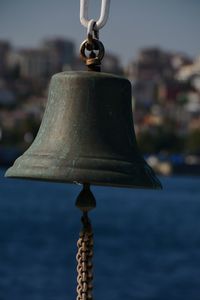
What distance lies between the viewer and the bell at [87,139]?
93.1 inches

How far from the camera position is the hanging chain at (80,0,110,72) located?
2.36 metres

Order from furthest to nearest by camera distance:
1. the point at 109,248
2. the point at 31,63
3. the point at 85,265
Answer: the point at 31,63
the point at 109,248
the point at 85,265

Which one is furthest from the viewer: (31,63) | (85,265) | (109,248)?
(31,63)

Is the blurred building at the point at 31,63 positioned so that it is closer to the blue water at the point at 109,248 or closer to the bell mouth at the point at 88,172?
the blue water at the point at 109,248

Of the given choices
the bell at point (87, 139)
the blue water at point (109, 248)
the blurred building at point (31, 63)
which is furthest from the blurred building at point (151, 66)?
the bell at point (87, 139)

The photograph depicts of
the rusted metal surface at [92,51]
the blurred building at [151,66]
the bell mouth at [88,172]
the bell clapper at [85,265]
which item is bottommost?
the blurred building at [151,66]

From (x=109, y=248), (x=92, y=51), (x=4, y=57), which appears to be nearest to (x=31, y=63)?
(x=4, y=57)

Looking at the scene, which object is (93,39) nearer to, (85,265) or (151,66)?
(85,265)

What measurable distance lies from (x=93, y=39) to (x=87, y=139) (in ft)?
0.55

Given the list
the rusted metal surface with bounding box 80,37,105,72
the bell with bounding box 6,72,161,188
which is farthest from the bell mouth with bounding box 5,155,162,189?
the rusted metal surface with bounding box 80,37,105,72

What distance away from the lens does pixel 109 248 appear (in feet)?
90.3

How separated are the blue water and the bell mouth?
12.7 metres

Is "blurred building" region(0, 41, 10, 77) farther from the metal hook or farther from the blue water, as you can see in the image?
the metal hook

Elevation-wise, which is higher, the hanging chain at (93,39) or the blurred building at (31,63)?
the hanging chain at (93,39)
